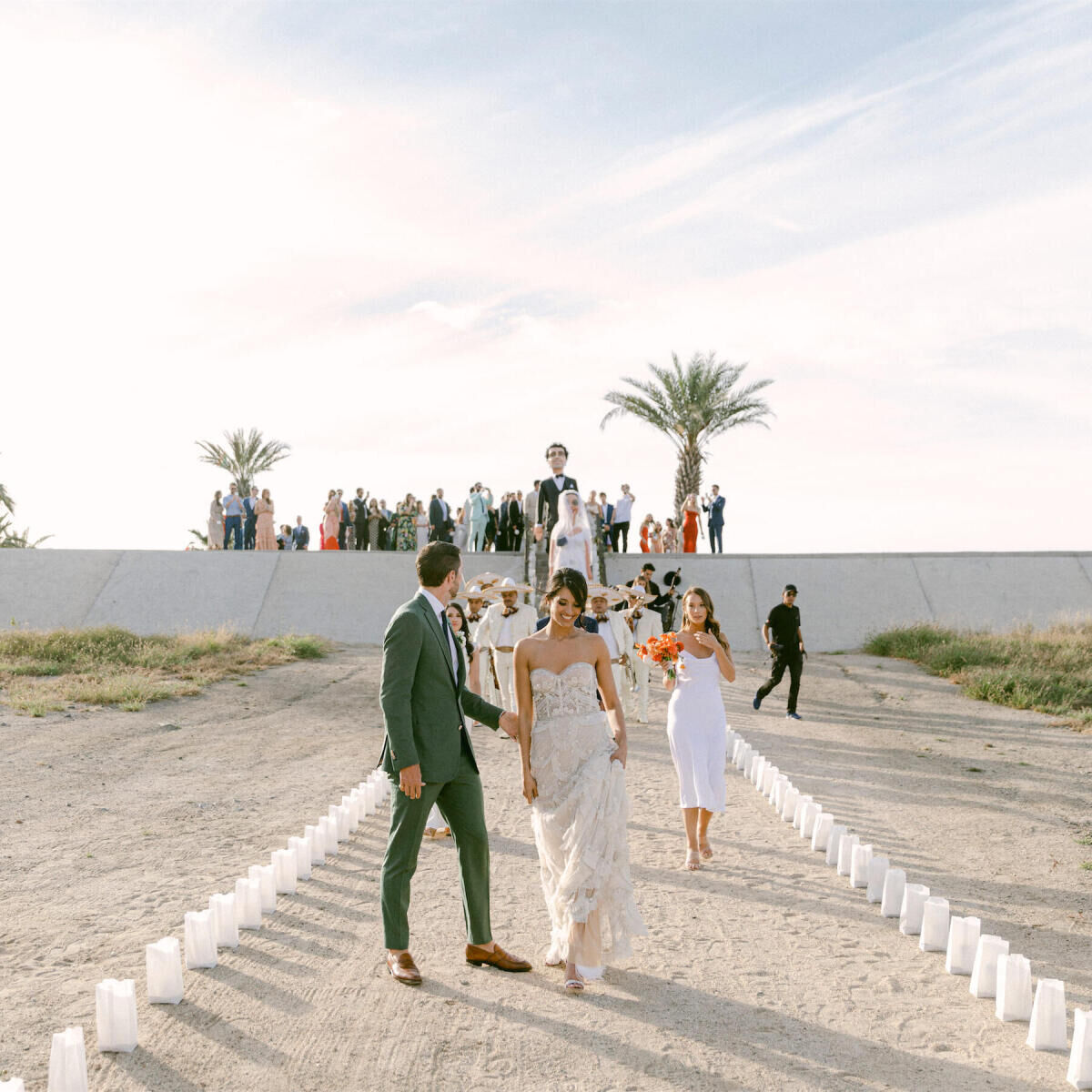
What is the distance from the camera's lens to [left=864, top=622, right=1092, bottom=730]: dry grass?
1709 centimetres

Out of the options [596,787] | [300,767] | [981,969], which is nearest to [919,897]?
[981,969]

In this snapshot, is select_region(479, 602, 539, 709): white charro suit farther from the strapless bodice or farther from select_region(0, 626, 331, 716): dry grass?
the strapless bodice

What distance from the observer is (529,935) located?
611 cm

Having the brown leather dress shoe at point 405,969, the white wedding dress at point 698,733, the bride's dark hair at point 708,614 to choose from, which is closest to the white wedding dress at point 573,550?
the bride's dark hair at point 708,614

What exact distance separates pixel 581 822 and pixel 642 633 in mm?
9246

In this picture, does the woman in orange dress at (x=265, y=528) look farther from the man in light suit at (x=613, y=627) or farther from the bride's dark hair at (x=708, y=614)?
the bride's dark hair at (x=708, y=614)

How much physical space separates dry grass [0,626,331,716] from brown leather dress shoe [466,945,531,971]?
38.8ft

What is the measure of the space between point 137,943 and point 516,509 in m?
25.2

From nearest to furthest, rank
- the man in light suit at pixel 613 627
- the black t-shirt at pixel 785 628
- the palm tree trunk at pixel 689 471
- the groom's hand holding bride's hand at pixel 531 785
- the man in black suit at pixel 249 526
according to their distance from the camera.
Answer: the groom's hand holding bride's hand at pixel 531 785, the man in light suit at pixel 613 627, the black t-shirt at pixel 785 628, the man in black suit at pixel 249 526, the palm tree trunk at pixel 689 471

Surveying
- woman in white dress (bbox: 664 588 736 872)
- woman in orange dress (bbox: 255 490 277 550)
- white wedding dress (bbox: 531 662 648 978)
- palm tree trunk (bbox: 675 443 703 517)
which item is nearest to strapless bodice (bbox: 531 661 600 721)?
white wedding dress (bbox: 531 662 648 978)

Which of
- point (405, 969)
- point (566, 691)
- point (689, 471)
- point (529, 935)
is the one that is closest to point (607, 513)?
point (689, 471)

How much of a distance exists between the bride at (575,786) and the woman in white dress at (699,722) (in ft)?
7.61

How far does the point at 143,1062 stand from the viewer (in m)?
4.46

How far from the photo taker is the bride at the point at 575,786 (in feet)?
17.2
